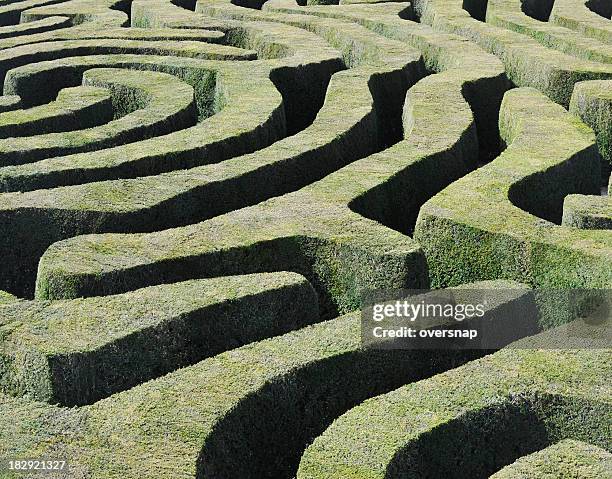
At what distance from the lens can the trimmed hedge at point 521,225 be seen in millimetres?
12531

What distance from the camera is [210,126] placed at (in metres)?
18.0

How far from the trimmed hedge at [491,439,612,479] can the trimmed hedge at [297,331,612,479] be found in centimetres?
71

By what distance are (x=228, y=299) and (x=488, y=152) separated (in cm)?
1147

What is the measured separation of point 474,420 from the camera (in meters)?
9.62

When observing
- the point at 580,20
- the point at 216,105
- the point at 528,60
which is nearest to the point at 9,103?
the point at 216,105

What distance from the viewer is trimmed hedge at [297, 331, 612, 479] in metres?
9.19

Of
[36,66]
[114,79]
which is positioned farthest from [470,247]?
[36,66]

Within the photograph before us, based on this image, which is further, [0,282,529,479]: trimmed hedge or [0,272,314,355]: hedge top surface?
[0,272,314,355]: hedge top surface

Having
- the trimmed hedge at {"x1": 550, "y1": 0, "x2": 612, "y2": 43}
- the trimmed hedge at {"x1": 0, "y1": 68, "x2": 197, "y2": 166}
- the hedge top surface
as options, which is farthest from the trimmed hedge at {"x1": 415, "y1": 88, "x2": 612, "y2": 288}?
the trimmed hedge at {"x1": 550, "y1": 0, "x2": 612, "y2": 43}

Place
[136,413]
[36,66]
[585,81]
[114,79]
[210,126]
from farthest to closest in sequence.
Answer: [36,66], [114,79], [585,81], [210,126], [136,413]

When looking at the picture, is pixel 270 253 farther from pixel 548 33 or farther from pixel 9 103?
pixel 548 33

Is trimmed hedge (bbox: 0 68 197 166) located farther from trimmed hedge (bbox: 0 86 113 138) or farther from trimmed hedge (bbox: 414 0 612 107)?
trimmed hedge (bbox: 414 0 612 107)

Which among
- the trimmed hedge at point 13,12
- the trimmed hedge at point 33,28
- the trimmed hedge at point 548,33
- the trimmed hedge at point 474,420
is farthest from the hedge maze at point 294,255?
the trimmed hedge at point 13,12

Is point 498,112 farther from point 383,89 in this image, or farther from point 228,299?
point 228,299
